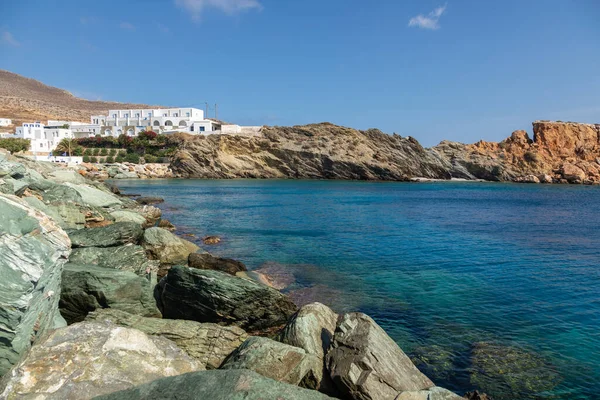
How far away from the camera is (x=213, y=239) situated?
22.6 m

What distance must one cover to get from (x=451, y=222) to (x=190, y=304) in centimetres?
2754

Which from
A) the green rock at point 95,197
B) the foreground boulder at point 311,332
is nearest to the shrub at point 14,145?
the green rock at point 95,197

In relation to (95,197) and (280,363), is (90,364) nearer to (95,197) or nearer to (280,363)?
(280,363)

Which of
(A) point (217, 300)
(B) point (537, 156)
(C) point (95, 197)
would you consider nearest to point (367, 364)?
(A) point (217, 300)

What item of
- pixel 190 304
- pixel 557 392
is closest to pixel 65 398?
pixel 190 304

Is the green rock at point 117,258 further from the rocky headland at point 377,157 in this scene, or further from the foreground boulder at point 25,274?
the rocky headland at point 377,157

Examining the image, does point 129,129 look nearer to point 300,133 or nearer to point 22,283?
point 300,133

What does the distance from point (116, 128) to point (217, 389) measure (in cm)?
12352

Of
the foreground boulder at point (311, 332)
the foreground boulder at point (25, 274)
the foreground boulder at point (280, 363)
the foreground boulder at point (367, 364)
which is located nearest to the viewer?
the foreground boulder at point (25, 274)

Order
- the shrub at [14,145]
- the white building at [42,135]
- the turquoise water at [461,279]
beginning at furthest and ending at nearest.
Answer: the white building at [42,135], the shrub at [14,145], the turquoise water at [461,279]

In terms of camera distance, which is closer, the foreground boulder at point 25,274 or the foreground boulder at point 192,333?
the foreground boulder at point 25,274

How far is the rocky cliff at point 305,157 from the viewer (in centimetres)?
9225

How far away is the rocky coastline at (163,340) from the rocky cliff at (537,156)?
104706mm

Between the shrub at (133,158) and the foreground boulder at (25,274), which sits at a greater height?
the shrub at (133,158)
